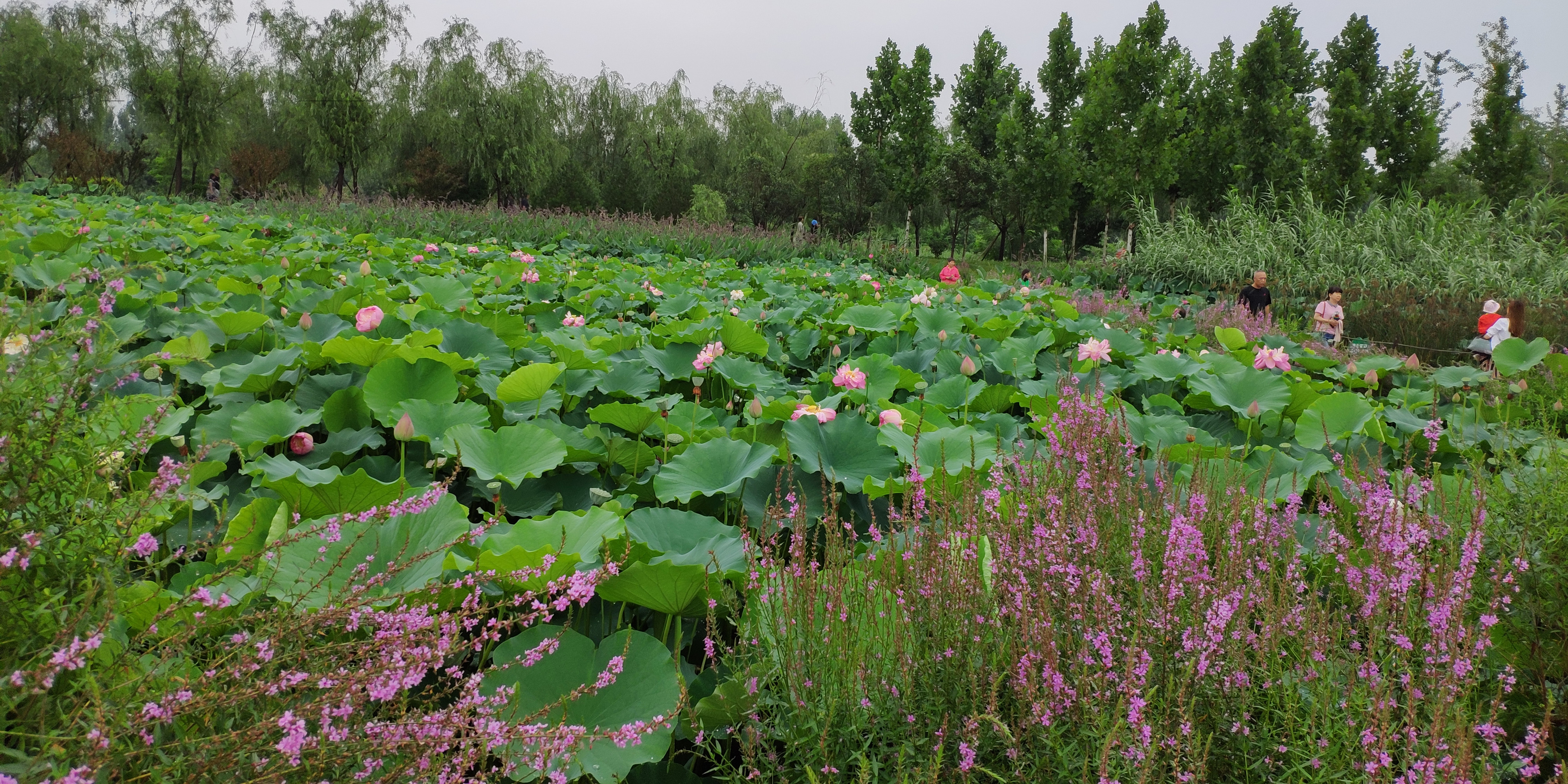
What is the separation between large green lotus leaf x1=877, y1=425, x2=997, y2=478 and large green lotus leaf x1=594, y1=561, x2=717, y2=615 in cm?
79

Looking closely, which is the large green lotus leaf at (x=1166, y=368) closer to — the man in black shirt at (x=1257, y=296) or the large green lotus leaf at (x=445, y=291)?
the large green lotus leaf at (x=445, y=291)

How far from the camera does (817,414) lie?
2.19m

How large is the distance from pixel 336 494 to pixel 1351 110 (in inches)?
856

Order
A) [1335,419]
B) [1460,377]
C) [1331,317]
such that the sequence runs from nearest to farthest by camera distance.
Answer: [1335,419] < [1460,377] < [1331,317]

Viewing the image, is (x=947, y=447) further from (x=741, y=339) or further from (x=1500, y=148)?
(x=1500, y=148)

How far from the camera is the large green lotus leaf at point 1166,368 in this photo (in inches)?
127

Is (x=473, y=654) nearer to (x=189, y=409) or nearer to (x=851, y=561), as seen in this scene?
(x=851, y=561)

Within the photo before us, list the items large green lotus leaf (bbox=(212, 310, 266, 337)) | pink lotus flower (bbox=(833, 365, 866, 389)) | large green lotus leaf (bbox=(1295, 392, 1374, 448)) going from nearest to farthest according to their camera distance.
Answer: large green lotus leaf (bbox=(1295, 392, 1374, 448))
pink lotus flower (bbox=(833, 365, 866, 389))
large green lotus leaf (bbox=(212, 310, 266, 337))

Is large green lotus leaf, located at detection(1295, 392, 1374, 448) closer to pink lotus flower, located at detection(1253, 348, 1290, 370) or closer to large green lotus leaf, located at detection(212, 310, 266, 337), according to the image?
pink lotus flower, located at detection(1253, 348, 1290, 370)

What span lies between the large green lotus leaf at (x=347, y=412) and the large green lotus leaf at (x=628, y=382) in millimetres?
722

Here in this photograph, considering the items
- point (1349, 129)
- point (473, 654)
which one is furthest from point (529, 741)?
point (1349, 129)

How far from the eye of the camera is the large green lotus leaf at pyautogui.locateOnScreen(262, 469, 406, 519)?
160 cm

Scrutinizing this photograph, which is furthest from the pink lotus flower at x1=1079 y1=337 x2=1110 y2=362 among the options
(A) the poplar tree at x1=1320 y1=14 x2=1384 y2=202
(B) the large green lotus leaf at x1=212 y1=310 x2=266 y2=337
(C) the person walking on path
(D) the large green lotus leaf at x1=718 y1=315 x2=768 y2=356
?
(A) the poplar tree at x1=1320 y1=14 x2=1384 y2=202

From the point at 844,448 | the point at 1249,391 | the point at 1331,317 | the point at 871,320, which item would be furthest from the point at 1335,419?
the point at 1331,317
